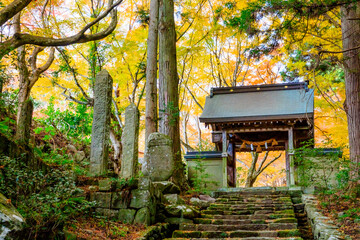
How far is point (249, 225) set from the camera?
7359 mm

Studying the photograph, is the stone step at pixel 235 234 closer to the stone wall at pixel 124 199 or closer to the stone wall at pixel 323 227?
the stone wall at pixel 323 227

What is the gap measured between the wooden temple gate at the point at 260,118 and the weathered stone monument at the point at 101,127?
631 cm

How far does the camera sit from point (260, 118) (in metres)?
13.2

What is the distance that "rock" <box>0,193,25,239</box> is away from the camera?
3418mm

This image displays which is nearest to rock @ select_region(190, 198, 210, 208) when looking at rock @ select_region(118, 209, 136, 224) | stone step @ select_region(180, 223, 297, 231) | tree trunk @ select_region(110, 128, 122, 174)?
stone step @ select_region(180, 223, 297, 231)

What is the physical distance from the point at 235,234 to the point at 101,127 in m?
3.84

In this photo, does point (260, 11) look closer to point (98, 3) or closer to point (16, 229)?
point (16, 229)

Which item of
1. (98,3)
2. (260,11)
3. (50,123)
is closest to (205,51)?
(98,3)

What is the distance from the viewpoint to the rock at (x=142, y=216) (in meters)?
6.57

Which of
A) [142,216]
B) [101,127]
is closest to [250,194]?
[142,216]

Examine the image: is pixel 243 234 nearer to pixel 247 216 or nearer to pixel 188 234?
pixel 188 234

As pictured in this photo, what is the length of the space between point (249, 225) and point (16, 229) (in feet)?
17.0

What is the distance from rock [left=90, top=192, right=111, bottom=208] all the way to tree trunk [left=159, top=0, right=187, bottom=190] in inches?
147

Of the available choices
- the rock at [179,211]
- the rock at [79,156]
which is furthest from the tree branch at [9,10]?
the rock at [79,156]
